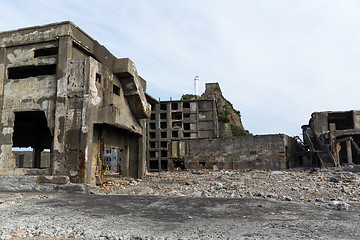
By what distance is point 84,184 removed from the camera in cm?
977

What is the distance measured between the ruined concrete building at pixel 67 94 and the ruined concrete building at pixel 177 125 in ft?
84.1

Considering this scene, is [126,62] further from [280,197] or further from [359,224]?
[359,224]

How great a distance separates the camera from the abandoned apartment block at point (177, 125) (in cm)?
3962

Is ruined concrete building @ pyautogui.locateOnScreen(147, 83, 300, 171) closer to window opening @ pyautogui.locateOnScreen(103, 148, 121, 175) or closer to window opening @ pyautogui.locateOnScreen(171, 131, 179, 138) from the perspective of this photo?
window opening @ pyautogui.locateOnScreen(171, 131, 179, 138)

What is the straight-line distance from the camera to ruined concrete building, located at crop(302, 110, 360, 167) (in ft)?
71.6

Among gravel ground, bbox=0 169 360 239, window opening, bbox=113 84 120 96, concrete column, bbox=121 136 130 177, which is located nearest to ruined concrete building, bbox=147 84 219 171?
concrete column, bbox=121 136 130 177

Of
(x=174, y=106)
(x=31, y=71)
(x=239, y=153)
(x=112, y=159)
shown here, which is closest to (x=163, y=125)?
(x=174, y=106)

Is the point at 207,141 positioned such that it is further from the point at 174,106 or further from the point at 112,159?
the point at 112,159

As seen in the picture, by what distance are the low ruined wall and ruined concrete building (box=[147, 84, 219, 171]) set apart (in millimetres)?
16785

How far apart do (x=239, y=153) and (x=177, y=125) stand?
20287 mm

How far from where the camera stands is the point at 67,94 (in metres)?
11.0

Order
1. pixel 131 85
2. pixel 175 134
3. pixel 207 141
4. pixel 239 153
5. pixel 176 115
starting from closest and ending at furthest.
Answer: pixel 131 85 → pixel 239 153 → pixel 207 141 → pixel 175 134 → pixel 176 115

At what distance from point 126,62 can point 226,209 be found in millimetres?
8805

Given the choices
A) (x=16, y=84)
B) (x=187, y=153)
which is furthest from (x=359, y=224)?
(x=187, y=153)
